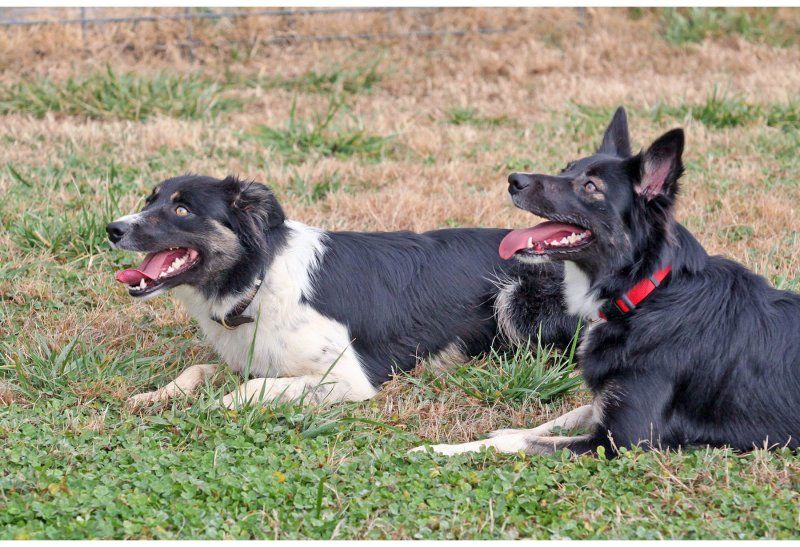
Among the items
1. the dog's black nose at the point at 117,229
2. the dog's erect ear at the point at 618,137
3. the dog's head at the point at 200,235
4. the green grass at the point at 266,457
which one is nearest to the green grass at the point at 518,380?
the green grass at the point at 266,457

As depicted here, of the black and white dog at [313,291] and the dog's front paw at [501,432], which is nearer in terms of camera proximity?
the dog's front paw at [501,432]

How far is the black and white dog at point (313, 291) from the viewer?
14.9 ft

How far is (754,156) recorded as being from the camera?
8.19 metres

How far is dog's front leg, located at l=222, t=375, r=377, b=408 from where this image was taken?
14.5ft

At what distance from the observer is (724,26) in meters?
12.2

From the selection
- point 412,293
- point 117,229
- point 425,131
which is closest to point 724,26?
point 425,131

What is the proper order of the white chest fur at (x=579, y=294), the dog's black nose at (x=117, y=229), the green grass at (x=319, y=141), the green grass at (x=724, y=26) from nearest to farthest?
the white chest fur at (x=579, y=294), the dog's black nose at (x=117, y=229), the green grass at (x=319, y=141), the green grass at (x=724, y=26)

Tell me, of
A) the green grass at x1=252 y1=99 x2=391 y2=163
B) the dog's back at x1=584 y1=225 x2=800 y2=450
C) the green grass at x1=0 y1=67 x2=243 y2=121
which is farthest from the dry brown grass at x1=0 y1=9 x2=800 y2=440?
the dog's back at x1=584 y1=225 x2=800 y2=450

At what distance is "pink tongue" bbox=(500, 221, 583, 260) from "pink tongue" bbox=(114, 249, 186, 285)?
1.65 metres

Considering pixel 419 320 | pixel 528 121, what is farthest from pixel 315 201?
pixel 528 121

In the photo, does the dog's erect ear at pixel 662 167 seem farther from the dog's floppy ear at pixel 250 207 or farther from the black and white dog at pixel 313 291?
the dog's floppy ear at pixel 250 207

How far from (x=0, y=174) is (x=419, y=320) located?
4296mm

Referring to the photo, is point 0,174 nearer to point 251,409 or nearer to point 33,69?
point 33,69

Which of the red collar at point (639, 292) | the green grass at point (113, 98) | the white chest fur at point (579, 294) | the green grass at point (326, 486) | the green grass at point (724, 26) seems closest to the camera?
the green grass at point (326, 486)
